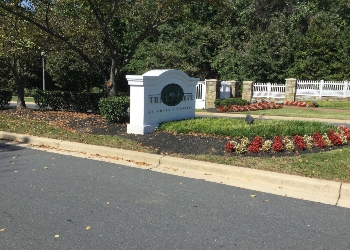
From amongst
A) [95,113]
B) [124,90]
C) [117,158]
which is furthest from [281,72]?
[117,158]

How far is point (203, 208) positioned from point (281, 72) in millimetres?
25753

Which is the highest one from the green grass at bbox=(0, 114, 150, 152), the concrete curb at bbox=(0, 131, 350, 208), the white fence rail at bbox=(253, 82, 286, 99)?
the white fence rail at bbox=(253, 82, 286, 99)

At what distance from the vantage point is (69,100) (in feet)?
47.4

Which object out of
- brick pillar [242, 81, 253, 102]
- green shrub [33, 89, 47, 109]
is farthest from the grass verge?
brick pillar [242, 81, 253, 102]

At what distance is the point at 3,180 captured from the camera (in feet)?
18.2

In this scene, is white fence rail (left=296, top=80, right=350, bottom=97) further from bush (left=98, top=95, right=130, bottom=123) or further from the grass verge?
the grass verge

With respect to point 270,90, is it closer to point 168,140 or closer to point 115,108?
point 115,108

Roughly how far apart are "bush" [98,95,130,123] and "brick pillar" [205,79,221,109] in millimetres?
11858

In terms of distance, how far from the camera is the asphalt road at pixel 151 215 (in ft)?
11.7

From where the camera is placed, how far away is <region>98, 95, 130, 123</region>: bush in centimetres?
999

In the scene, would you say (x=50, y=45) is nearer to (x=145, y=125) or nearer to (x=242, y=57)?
(x=145, y=125)

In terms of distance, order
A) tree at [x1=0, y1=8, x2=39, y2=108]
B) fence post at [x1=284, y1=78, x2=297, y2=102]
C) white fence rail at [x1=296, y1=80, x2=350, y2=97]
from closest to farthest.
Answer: tree at [x1=0, y1=8, x2=39, y2=108]
white fence rail at [x1=296, y1=80, x2=350, y2=97]
fence post at [x1=284, y1=78, x2=297, y2=102]

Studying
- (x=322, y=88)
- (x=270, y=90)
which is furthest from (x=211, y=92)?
(x=322, y=88)

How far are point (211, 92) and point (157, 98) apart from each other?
12598mm
